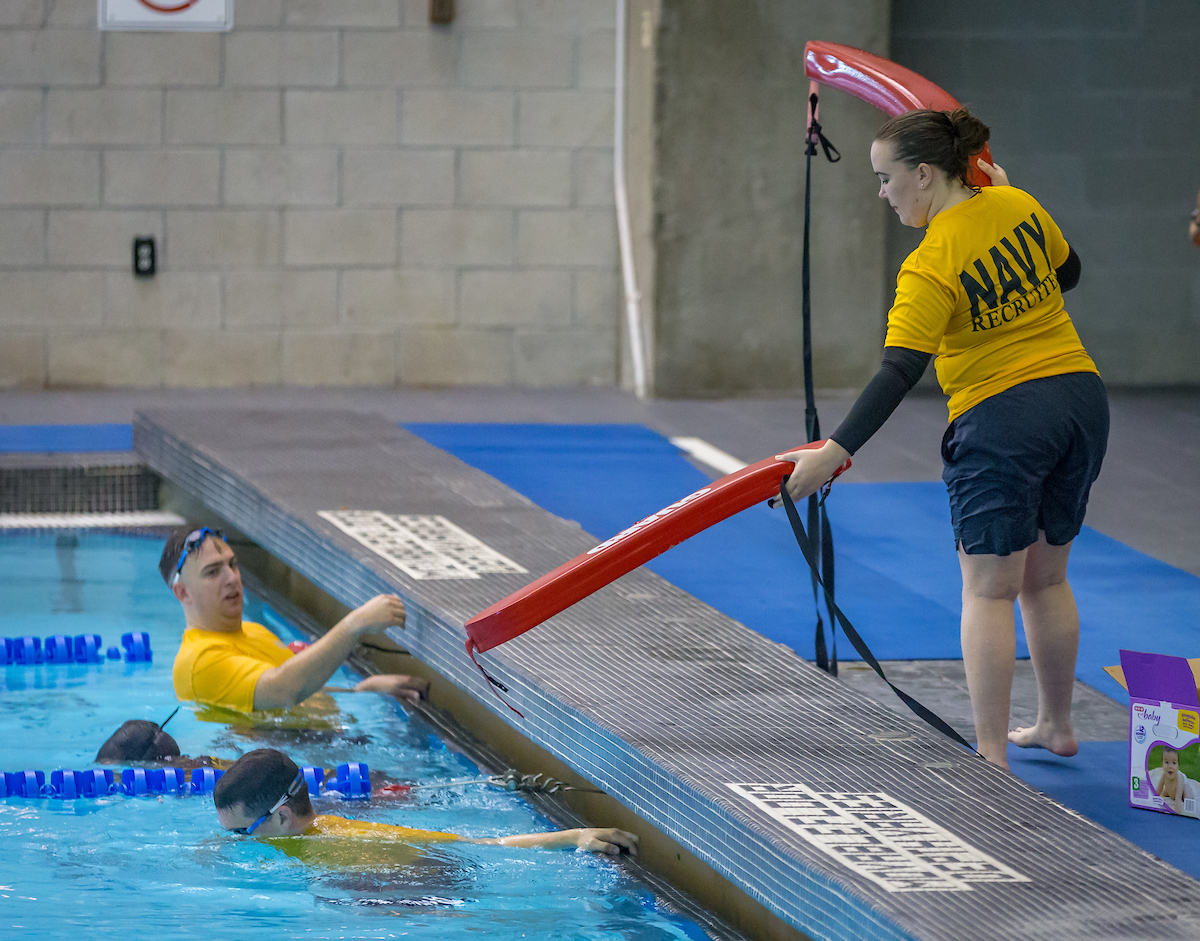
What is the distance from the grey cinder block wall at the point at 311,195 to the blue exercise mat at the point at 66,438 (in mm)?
1375

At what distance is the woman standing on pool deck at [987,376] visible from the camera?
3320 millimetres

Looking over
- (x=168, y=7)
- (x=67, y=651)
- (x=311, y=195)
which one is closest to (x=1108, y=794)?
(x=67, y=651)

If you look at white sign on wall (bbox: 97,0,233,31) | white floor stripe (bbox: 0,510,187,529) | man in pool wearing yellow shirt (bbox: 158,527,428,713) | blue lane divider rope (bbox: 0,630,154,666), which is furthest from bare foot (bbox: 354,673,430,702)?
white sign on wall (bbox: 97,0,233,31)

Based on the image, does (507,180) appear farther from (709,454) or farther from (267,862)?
(267,862)

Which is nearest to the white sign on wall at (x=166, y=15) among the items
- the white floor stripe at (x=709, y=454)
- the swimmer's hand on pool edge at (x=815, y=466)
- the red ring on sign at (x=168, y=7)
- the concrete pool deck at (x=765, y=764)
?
the red ring on sign at (x=168, y=7)

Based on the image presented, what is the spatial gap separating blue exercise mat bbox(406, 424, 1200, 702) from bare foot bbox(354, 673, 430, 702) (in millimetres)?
629

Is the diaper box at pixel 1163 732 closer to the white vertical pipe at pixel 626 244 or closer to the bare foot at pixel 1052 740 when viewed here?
the bare foot at pixel 1052 740

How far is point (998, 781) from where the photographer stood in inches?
126

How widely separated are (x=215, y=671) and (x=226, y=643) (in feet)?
0.31

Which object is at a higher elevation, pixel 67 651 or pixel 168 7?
pixel 168 7

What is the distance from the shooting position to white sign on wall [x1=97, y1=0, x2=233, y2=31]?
368 inches

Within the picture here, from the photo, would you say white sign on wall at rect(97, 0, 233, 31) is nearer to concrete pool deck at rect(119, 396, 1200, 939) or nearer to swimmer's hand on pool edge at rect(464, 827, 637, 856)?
concrete pool deck at rect(119, 396, 1200, 939)

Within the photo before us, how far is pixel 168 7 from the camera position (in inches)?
370

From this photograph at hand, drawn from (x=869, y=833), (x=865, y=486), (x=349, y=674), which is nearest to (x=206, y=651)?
(x=349, y=674)
